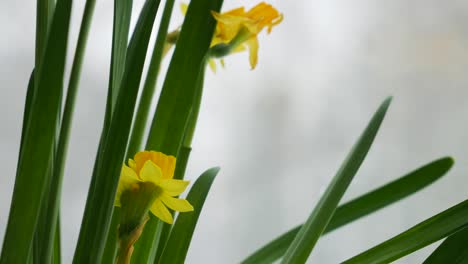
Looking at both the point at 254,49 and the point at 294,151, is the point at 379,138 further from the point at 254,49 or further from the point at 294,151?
the point at 254,49

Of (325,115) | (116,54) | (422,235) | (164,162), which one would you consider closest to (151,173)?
(164,162)

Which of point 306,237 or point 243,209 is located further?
point 243,209

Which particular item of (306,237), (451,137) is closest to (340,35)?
(451,137)

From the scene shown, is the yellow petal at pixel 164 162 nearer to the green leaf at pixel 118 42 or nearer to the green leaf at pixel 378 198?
the green leaf at pixel 118 42

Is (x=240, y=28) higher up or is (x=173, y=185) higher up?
(x=240, y=28)

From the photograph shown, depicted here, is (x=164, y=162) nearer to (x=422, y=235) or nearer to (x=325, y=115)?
(x=422, y=235)

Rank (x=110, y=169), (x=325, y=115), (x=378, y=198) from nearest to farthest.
→ (x=110, y=169) < (x=378, y=198) < (x=325, y=115)

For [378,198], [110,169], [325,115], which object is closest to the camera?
[110,169]
